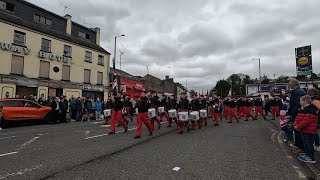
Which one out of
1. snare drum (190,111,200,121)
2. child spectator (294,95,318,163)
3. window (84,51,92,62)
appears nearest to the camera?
child spectator (294,95,318,163)

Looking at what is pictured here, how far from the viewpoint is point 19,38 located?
2652cm

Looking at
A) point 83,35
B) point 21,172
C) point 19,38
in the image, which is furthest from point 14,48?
point 21,172

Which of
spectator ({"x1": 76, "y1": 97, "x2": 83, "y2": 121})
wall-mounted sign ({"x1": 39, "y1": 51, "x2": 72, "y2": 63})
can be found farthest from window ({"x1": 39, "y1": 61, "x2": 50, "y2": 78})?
spectator ({"x1": 76, "y1": 97, "x2": 83, "y2": 121})

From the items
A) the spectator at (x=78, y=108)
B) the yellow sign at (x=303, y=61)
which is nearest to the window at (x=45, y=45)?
the spectator at (x=78, y=108)

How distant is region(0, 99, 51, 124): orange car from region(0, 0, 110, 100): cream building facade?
27.6ft

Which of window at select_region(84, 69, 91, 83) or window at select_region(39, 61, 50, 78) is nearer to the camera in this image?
window at select_region(39, 61, 50, 78)

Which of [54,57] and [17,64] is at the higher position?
[54,57]

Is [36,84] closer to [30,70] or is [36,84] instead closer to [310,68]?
[30,70]

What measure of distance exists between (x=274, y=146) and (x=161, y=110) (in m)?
8.66

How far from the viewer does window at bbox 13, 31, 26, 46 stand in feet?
85.7

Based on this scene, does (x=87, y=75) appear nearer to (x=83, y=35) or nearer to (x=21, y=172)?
(x=83, y=35)

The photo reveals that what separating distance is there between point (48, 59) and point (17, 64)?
3.58 metres

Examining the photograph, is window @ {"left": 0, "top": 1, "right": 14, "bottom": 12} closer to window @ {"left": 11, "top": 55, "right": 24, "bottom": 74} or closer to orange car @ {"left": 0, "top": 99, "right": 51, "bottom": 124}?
window @ {"left": 11, "top": 55, "right": 24, "bottom": 74}

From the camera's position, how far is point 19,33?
26.5m
